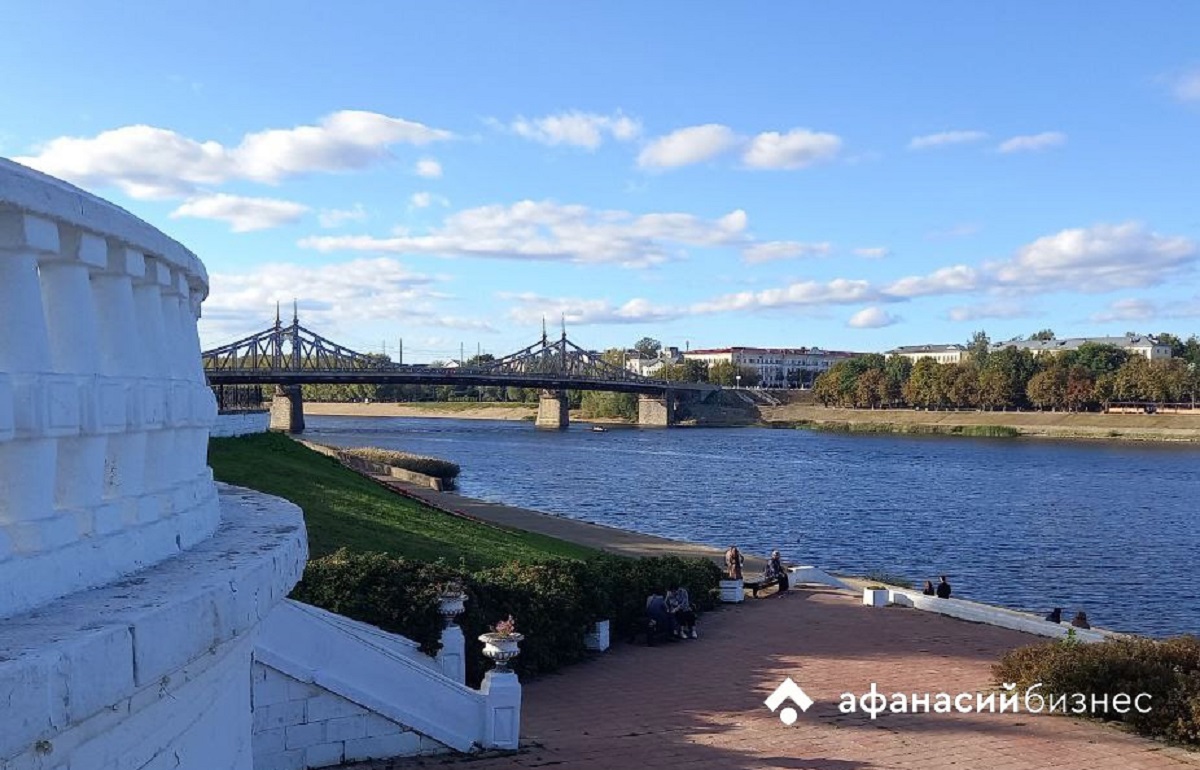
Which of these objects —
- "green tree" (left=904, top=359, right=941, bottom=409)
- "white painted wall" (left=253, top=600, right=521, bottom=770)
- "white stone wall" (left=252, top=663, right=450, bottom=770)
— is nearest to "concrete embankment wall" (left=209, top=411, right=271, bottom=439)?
A: "white painted wall" (left=253, top=600, right=521, bottom=770)

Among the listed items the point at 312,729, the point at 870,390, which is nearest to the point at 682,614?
the point at 312,729

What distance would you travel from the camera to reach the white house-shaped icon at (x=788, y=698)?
11.4 m

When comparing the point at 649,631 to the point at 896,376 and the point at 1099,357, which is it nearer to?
the point at 1099,357

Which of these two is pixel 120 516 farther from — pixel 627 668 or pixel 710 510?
pixel 710 510

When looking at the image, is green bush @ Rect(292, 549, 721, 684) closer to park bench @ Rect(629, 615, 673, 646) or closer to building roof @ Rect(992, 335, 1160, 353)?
park bench @ Rect(629, 615, 673, 646)

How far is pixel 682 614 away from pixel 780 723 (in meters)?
4.31

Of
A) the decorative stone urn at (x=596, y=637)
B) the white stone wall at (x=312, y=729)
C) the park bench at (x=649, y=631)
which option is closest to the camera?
the white stone wall at (x=312, y=729)

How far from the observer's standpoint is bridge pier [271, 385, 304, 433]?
9094 cm

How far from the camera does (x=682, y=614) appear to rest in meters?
15.3

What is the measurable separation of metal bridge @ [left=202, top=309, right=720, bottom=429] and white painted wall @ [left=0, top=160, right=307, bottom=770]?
72619mm

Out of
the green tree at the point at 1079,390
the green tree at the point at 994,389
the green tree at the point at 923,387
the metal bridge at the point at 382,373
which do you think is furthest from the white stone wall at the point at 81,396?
the green tree at the point at 923,387

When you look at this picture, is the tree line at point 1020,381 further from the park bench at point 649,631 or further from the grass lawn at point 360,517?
the park bench at point 649,631

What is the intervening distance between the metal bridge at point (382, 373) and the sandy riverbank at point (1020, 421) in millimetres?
13279

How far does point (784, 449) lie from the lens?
275 feet
